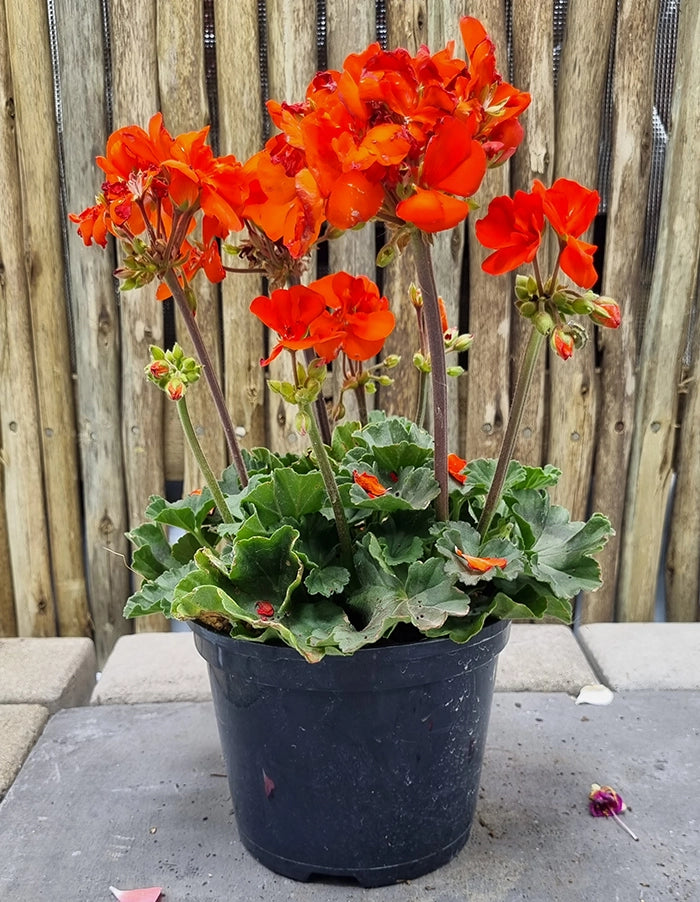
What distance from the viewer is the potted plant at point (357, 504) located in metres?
0.69

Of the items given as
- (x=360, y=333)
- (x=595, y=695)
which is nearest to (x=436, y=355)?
(x=360, y=333)

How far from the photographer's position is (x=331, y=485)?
2.86 feet

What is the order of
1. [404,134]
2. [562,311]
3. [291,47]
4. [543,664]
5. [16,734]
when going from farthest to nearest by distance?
1. [291,47]
2. [543,664]
3. [16,734]
4. [562,311]
5. [404,134]

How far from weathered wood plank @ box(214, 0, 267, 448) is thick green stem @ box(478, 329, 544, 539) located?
1.00m

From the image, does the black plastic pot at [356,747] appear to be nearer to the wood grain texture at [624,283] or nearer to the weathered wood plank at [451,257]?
the weathered wood plank at [451,257]

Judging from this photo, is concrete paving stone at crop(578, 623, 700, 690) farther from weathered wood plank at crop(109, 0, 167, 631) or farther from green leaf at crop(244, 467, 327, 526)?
weathered wood plank at crop(109, 0, 167, 631)

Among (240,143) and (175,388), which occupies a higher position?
(240,143)

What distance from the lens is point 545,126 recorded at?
5.67 ft

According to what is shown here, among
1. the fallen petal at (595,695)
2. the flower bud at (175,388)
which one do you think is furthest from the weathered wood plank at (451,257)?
the flower bud at (175,388)

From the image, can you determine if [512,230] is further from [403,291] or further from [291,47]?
[291,47]

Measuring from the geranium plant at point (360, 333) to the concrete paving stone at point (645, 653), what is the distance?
0.64 metres

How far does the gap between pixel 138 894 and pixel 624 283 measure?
143 centimetres

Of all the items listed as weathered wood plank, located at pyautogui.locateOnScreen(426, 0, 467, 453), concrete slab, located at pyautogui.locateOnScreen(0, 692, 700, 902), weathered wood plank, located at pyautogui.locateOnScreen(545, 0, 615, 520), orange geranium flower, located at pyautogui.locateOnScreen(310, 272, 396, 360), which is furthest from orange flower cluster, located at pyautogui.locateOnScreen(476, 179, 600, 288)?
weathered wood plank, located at pyautogui.locateOnScreen(545, 0, 615, 520)

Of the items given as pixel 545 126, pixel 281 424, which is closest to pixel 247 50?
pixel 545 126
